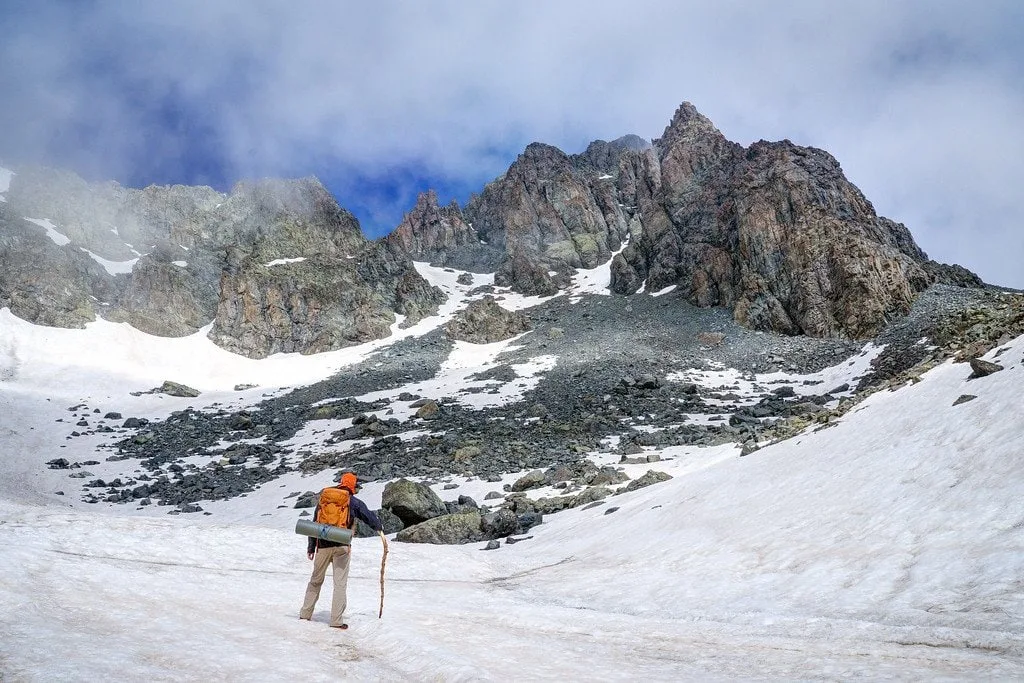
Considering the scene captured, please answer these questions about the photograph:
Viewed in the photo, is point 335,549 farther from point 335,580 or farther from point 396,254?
point 396,254

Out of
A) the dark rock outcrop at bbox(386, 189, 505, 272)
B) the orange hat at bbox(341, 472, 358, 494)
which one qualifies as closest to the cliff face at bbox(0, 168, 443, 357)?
the dark rock outcrop at bbox(386, 189, 505, 272)

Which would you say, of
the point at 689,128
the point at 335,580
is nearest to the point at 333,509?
the point at 335,580

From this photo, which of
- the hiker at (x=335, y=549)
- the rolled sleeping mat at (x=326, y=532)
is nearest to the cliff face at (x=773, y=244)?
the hiker at (x=335, y=549)

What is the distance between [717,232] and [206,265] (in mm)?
87270

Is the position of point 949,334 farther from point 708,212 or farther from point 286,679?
point 708,212

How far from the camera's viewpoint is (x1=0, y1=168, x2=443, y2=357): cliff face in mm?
72812

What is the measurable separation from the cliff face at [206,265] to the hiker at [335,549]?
74831 millimetres

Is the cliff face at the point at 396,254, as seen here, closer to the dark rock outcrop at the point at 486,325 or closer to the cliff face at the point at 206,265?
the cliff face at the point at 206,265

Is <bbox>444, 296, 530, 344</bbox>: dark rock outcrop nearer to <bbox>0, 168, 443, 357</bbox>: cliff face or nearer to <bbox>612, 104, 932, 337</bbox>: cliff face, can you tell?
<bbox>0, 168, 443, 357</bbox>: cliff face

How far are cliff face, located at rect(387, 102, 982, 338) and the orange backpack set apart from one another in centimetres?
6262

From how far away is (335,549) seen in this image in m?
7.98

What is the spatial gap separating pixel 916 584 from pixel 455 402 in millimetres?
39795

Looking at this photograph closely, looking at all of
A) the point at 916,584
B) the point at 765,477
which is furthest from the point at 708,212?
the point at 916,584

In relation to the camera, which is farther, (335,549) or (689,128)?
(689,128)
